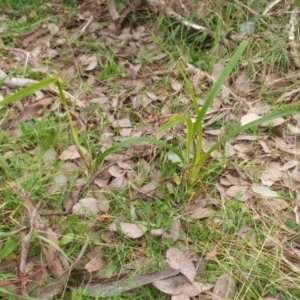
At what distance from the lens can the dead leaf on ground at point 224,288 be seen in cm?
150

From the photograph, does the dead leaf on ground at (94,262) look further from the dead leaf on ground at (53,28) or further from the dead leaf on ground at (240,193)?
the dead leaf on ground at (53,28)

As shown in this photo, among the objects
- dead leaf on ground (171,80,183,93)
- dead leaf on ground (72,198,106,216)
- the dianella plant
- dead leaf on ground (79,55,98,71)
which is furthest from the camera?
dead leaf on ground (79,55,98,71)

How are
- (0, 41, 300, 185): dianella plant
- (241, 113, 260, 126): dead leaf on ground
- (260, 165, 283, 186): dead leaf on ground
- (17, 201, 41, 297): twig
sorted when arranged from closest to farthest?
(17, 201, 41, 297): twig → (0, 41, 300, 185): dianella plant → (260, 165, 283, 186): dead leaf on ground → (241, 113, 260, 126): dead leaf on ground

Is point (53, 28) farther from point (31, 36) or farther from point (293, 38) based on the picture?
point (293, 38)

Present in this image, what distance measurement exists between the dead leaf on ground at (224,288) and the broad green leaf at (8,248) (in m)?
0.61

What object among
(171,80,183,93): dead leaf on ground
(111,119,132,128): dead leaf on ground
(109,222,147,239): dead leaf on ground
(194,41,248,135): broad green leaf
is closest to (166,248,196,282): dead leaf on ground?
(109,222,147,239): dead leaf on ground

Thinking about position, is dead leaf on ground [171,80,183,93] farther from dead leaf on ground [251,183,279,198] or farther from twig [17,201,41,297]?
twig [17,201,41,297]

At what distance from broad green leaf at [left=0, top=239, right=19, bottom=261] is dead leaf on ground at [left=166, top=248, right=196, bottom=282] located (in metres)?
0.47

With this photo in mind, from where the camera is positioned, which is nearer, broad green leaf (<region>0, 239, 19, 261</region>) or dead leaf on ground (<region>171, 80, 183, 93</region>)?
broad green leaf (<region>0, 239, 19, 261</region>)

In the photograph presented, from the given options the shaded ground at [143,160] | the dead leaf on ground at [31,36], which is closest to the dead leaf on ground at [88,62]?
the shaded ground at [143,160]

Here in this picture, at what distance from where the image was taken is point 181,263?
1.56 m

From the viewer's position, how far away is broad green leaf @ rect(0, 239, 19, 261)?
1468mm

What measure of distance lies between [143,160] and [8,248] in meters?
0.61

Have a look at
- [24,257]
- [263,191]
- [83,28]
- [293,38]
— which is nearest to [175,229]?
[263,191]
